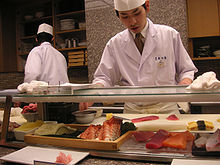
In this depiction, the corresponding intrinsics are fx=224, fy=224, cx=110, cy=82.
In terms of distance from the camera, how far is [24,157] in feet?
3.68

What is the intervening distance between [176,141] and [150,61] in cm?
113

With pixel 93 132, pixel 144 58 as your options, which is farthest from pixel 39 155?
pixel 144 58

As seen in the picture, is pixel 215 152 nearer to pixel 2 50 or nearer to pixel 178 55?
pixel 178 55

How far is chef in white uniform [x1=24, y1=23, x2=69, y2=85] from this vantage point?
3.09 metres

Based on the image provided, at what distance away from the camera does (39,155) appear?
113 centimetres

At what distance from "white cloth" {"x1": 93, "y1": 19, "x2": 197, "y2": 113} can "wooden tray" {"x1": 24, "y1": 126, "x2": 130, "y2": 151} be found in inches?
36.6

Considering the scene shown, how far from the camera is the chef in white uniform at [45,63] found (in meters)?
3.09

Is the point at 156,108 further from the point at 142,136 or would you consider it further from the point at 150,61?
the point at 142,136

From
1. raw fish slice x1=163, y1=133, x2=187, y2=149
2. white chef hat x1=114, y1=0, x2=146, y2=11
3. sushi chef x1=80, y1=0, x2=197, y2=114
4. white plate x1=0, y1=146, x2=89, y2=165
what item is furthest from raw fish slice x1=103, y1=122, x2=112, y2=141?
white chef hat x1=114, y1=0, x2=146, y2=11

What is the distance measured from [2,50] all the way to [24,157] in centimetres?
479

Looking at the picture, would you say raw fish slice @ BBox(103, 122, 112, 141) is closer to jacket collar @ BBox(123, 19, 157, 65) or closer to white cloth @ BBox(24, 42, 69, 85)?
jacket collar @ BBox(123, 19, 157, 65)

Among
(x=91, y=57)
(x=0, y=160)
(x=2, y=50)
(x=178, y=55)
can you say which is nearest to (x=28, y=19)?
(x=2, y=50)

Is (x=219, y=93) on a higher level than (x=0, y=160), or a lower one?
higher

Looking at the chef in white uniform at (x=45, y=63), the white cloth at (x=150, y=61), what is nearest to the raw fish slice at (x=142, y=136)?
the white cloth at (x=150, y=61)
